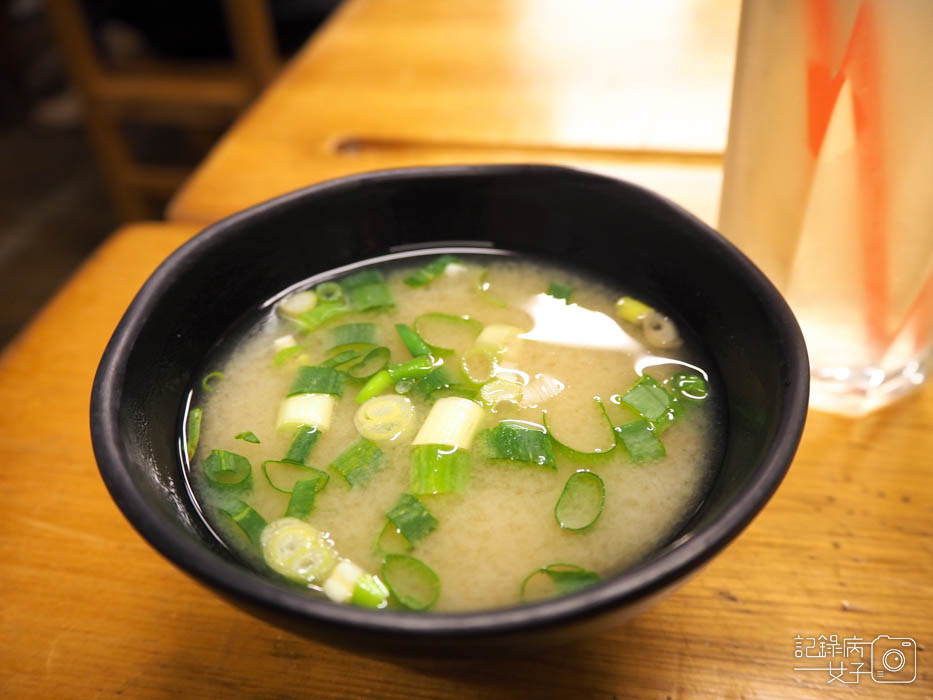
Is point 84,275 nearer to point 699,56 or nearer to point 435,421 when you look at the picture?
point 435,421

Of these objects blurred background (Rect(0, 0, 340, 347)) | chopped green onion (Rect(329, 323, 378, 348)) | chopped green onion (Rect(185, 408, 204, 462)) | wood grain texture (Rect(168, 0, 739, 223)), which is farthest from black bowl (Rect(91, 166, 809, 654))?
blurred background (Rect(0, 0, 340, 347))

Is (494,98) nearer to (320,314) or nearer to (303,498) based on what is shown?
(320,314)

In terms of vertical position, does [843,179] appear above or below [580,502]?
above

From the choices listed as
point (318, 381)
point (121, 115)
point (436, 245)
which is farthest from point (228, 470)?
point (121, 115)

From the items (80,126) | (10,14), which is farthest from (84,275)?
(10,14)

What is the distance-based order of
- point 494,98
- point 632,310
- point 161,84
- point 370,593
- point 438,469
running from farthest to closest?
point 161,84 < point 494,98 < point 632,310 < point 438,469 < point 370,593
